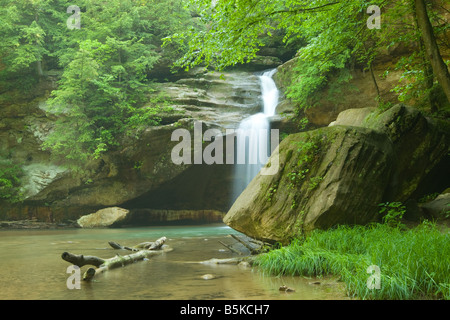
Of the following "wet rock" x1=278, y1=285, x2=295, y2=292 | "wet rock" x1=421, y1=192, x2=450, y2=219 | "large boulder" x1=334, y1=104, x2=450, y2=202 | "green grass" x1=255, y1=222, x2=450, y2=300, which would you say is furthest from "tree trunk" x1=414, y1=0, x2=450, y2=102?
"wet rock" x1=278, y1=285, x2=295, y2=292

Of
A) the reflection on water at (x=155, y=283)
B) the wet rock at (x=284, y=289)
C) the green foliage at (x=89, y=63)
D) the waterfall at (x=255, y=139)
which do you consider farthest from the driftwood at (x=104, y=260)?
the green foliage at (x=89, y=63)

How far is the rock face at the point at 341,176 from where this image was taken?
689 cm

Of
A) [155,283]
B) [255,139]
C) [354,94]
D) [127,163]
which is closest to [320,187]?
[155,283]

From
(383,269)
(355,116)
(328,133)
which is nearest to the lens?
(383,269)

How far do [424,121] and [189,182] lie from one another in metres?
15.6

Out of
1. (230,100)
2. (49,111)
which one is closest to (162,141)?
(230,100)

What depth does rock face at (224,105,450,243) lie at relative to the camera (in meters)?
6.89

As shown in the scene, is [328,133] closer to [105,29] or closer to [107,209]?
[107,209]

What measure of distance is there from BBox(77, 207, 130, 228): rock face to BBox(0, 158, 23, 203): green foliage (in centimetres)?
378

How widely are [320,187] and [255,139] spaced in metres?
12.4

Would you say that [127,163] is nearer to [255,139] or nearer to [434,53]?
[255,139]

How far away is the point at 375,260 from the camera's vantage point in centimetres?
440

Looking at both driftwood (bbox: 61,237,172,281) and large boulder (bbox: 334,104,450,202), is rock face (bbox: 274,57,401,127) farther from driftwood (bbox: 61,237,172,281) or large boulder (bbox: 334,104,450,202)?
driftwood (bbox: 61,237,172,281)

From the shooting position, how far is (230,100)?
862 inches
